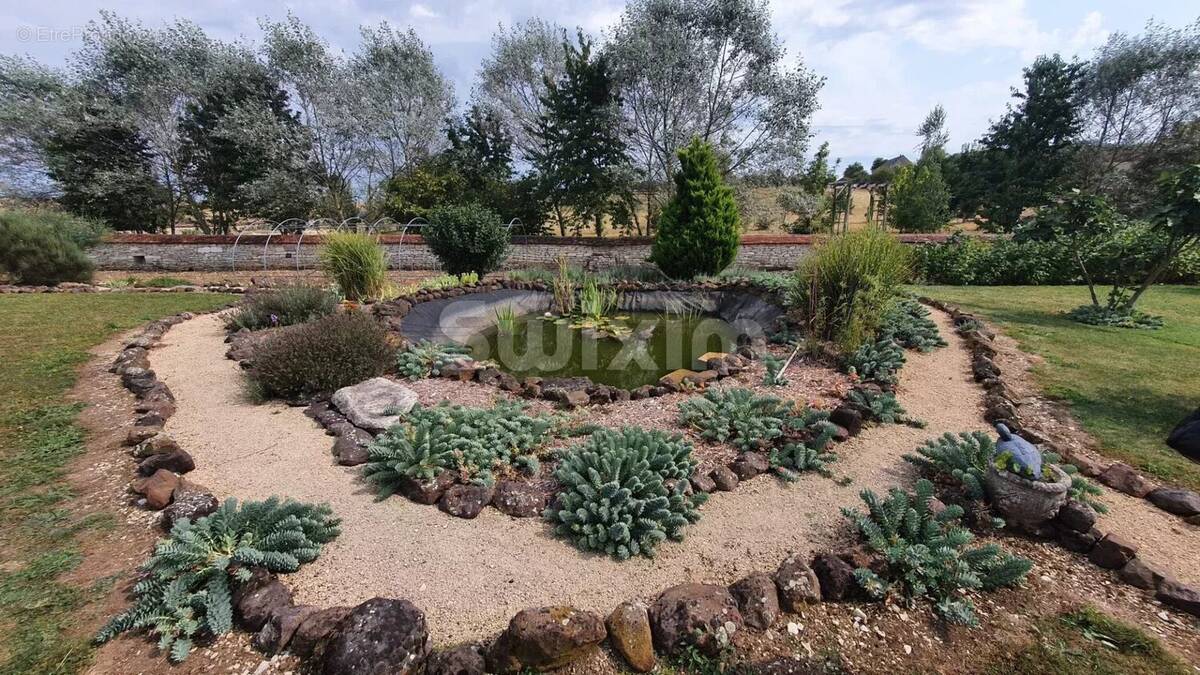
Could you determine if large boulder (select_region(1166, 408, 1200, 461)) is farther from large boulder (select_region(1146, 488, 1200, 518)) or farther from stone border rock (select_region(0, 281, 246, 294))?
stone border rock (select_region(0, 281, 246, 294))

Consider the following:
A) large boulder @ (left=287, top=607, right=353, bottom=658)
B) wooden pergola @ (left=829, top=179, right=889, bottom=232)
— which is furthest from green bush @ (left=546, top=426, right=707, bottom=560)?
wooden pergola @ (left=829, top=179, right=889, bottom=232)

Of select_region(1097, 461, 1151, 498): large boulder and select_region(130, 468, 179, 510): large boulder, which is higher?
select_region(130, 468, 179, 510): large boulder

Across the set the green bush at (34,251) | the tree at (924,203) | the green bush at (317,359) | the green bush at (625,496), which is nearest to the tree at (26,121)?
the green bush at (34,251)

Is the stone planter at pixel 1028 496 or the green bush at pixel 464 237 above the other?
the green bush at pixel 464 237

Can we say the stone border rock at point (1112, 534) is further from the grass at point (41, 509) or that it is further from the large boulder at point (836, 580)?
the grass at point (41, 509)

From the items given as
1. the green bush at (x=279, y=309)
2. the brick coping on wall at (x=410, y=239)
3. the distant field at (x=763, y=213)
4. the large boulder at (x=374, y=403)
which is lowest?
the large boulder at (x=374, y=403)

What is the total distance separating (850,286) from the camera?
5.13 metres

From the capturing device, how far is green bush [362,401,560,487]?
9.04 ft

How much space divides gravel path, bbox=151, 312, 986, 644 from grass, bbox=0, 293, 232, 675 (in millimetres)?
588

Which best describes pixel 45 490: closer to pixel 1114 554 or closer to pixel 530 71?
pixel 1114 554

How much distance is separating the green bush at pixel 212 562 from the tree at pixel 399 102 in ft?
53.0

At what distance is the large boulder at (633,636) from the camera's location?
1.72m

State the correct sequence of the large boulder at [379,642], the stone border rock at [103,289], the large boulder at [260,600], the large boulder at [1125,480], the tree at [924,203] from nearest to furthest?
the large boulder at [379,642]
the large boulder at [260,600]
the large boulder at [1125,480]
the stone border rock at [103,289]
the tree at [924,203]

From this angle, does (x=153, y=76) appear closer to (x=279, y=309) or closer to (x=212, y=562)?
(x=279, y=309)
